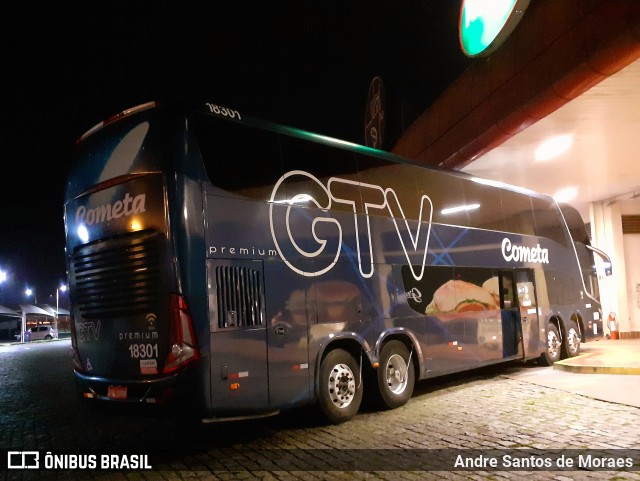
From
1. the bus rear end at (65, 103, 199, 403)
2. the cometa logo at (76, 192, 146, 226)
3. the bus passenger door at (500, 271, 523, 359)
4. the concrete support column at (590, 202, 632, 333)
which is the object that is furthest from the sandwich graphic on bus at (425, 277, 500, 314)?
the concrete support column at (590, 202, 632, 333)

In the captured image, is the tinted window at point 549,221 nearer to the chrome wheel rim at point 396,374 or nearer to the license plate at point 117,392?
the chrome wheel rim at point 396,374

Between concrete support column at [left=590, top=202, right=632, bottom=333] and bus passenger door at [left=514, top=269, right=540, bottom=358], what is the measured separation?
Result: 25.1 ft

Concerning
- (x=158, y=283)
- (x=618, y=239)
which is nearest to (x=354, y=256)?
(x=158, y=283)

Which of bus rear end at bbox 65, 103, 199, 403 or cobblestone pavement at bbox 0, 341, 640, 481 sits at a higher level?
bus rear end at bbox 65, 103, 199, 403

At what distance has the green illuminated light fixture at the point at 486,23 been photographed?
9.74 m

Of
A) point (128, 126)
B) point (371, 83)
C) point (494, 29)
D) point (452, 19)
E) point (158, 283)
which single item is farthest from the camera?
point (371, 83)

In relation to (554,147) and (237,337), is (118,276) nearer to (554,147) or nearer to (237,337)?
(237,337)

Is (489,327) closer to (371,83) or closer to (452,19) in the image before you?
(452,19)

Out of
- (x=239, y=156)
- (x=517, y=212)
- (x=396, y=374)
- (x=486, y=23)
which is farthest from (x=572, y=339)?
(x=239, y=156)

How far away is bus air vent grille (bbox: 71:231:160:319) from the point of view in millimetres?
6062

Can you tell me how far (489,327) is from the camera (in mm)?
10688

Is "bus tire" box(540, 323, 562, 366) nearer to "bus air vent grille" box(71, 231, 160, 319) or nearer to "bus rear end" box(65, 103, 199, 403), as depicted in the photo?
"bus rear end" box(65, 103, 199, 403)

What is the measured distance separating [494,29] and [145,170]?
299 inches

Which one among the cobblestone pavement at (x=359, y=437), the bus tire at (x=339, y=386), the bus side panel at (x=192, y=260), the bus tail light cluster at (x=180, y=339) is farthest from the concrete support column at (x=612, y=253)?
the bus tail light cluster at (x=180, y=339)
